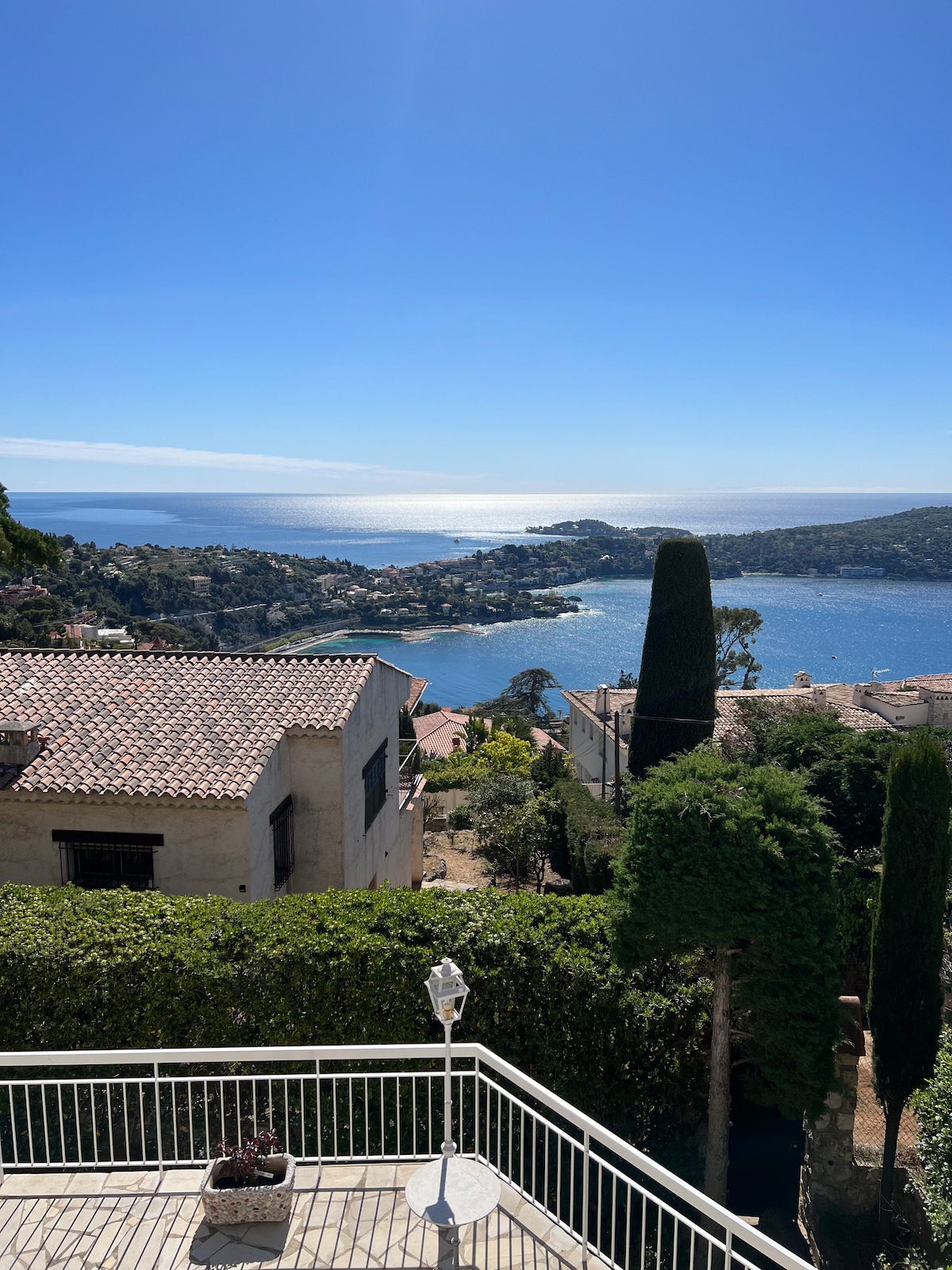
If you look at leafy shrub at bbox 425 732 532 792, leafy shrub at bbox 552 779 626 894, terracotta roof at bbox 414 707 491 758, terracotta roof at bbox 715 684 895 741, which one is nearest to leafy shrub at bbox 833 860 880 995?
leafy shrub at bbox 552 779 626 894

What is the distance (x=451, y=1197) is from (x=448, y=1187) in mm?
80

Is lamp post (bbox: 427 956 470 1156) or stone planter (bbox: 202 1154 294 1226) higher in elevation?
lamp post (bbox: 427 956 470 1156)

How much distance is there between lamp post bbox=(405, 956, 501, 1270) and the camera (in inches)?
185

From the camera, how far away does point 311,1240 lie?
5.14 metres

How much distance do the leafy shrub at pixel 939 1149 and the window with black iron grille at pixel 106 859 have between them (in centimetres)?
859

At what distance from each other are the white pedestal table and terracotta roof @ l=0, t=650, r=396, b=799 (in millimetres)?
5872

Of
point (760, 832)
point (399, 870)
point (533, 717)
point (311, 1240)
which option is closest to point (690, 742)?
point (399, 870)

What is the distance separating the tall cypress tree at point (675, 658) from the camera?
23938 mm

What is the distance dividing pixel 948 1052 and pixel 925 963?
3.85ft

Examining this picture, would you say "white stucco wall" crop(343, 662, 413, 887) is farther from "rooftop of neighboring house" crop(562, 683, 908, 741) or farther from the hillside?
the hillside

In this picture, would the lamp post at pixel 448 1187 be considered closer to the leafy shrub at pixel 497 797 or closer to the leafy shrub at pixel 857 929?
the leafy shrub at pixel 857 929

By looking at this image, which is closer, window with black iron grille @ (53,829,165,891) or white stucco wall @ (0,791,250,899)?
white stucco wall @ (0,791,250,899)

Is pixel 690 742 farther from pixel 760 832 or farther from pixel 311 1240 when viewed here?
pixel 311 1240

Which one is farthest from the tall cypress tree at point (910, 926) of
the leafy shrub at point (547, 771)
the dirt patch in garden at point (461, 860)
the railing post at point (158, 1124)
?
the leafy shrub at point (547, 771)
